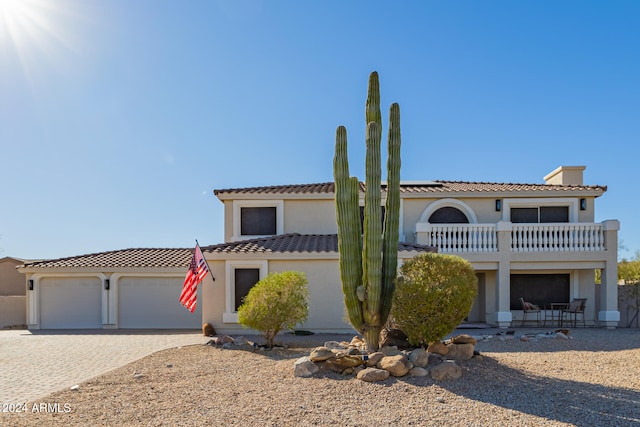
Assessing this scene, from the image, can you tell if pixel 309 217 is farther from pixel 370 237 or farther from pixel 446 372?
pixel 446 372

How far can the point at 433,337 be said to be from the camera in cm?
891

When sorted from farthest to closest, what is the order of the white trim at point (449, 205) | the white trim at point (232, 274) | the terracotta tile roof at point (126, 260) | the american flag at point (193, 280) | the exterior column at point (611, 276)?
the terracotta tile roof at point (126, 260), the white trim at point (449, 205), the exterior column at point (611, 276), the white trim at point (232, 274), the american flag at point (193, 280)

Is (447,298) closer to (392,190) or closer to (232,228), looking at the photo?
(392,190)

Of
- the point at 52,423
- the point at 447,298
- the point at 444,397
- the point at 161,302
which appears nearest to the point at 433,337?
the point at 447,298

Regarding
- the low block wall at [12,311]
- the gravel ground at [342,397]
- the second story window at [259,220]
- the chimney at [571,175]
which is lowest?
the low block wall at [12,311]

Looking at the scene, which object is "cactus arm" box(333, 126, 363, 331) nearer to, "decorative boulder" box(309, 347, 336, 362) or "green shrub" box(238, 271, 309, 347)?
"decorative boulder" box(309, 347, 336, 362)

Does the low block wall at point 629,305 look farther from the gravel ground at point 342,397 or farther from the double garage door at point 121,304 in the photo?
the double garage door at point 121,304

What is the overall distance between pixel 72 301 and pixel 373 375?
16038 mm

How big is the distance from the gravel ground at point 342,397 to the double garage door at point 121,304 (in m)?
9.17

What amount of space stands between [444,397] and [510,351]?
540 centimetres

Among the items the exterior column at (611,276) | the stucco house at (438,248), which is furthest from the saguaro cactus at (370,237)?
the exterior column at (611,276)

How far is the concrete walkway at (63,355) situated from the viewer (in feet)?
27.1

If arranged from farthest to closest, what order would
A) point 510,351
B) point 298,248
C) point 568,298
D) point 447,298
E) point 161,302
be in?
point 161,302 → point 568,298 → point 298,248 → point 510,351 → point 447,298

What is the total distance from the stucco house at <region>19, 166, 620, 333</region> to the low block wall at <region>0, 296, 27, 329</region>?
2.80m
